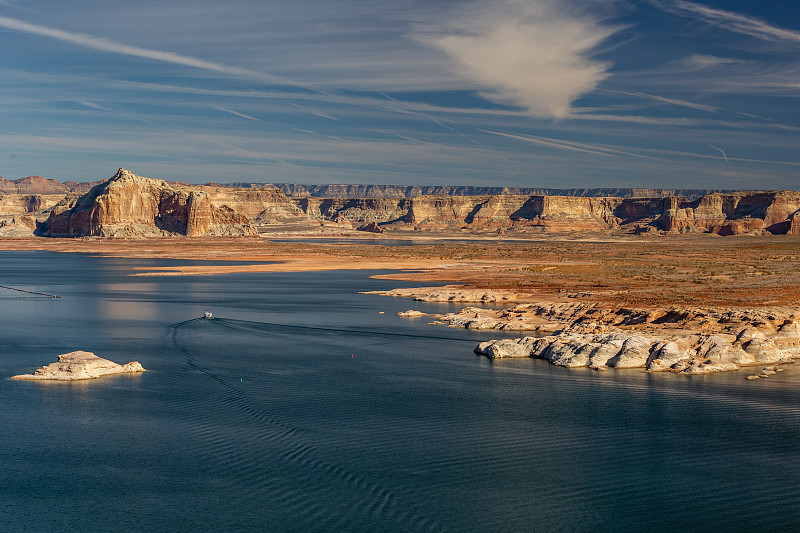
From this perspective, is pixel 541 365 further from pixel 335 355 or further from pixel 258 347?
pixel 258 347

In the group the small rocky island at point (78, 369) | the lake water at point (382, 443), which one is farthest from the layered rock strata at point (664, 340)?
the small rocky island at point (78, 369)

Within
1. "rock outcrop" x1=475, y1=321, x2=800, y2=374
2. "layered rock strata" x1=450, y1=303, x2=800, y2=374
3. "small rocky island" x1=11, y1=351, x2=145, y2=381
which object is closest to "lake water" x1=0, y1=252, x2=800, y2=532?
"small rocky island" x1=11, y1=351, x2=145, y2=381

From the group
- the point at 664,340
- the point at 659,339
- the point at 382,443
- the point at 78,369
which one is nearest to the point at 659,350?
the point at 664,340

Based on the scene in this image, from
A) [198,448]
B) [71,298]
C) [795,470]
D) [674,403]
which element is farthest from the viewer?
[71,298]

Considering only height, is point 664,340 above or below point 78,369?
above

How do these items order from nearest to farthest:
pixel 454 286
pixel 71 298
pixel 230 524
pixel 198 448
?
pixel 230 524 < pixel 198 448 < pixel 71 298 < pixel 454 286

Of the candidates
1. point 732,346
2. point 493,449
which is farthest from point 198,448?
point 732,346

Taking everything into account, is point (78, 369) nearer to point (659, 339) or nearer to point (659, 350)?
point (659, 350)

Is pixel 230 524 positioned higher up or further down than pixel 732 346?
further down
